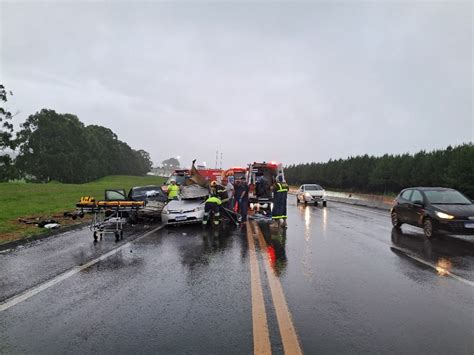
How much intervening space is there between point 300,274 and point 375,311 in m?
2.05

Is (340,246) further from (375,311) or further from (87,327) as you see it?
(87,327)

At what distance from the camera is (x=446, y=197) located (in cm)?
1232

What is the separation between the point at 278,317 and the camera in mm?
4656

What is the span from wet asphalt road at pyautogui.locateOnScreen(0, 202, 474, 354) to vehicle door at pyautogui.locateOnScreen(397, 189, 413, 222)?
3.12 meters

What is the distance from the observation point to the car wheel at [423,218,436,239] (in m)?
11.3

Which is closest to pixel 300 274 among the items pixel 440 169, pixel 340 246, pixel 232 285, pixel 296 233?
pixel 232 285

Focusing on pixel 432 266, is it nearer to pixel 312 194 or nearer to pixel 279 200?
pixel 279 200

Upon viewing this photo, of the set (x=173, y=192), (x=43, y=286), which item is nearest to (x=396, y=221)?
(x=173, y=192)

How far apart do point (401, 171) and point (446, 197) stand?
37404 millimetres

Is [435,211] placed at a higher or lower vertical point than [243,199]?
lower

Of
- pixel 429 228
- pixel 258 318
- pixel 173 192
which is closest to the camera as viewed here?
pixel 258 318

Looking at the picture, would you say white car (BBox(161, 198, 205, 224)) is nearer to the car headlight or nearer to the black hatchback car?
the black hatchback car

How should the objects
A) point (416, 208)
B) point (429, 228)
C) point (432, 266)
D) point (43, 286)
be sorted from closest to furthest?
1. point (43, 286)
2. point (432, 266)
3. point (429, 228)
4. point (416, 208)

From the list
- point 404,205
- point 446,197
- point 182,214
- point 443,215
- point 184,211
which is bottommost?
point 182,214
